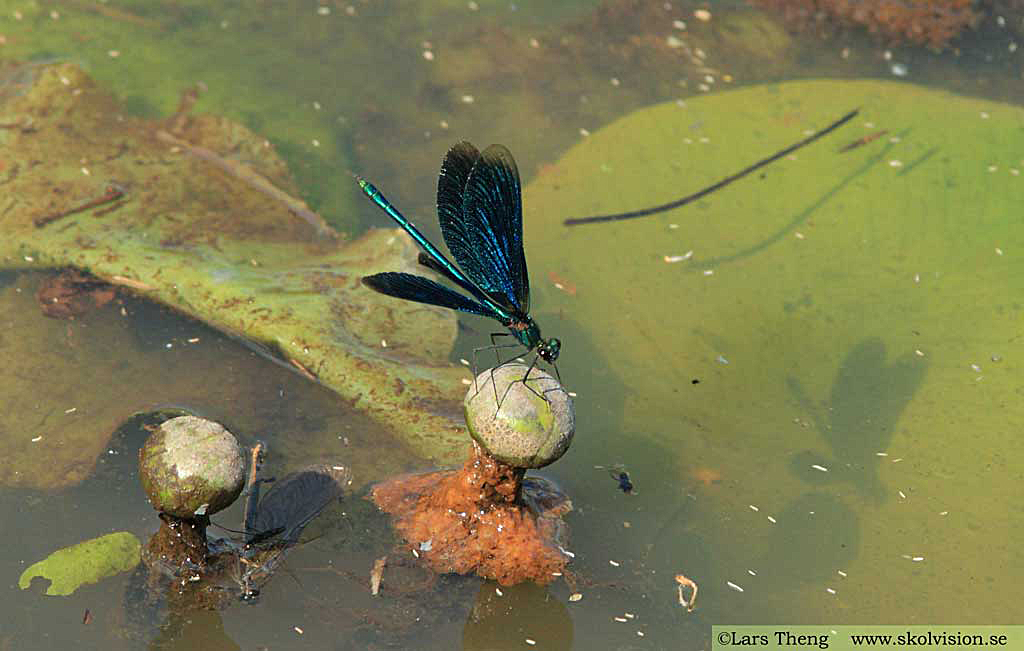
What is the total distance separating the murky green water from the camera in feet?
14.4

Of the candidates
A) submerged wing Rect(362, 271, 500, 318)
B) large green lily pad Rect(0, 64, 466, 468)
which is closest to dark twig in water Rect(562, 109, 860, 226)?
large green lily pad Rect(0, 64, 466, 468)

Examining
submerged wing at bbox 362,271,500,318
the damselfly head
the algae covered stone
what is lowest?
the algae covered stone

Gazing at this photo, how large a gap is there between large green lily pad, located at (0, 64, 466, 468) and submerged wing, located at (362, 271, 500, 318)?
71 centimetres

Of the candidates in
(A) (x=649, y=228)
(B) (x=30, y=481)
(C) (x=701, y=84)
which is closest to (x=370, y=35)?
(C) (x=701, y=84)

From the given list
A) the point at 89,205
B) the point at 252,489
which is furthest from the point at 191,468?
the point at 89,205

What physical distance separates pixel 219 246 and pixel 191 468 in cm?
226

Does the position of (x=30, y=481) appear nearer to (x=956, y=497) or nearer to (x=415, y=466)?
(x=415, y=466)

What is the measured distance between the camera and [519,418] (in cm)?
394

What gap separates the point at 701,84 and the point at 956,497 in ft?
12.7

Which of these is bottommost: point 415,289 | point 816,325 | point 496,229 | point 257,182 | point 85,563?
point 85,563

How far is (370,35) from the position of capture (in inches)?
319

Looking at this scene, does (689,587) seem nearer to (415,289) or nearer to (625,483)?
(625,483)

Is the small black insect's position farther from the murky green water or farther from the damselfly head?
the damselfly head

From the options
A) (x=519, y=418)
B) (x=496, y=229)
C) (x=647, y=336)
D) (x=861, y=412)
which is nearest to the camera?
(x=519, y=418)
